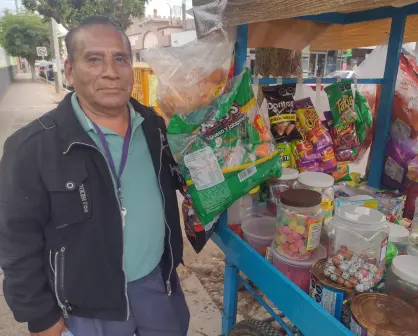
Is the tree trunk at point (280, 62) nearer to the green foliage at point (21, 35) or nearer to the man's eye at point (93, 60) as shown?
the man's eye at point (93, 60)

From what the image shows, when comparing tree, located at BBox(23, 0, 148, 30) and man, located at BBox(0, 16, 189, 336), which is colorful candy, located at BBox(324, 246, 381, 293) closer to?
man, located at BBox(0, 16, 189, 336)

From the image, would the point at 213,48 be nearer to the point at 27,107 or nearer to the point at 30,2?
the point at 27,107

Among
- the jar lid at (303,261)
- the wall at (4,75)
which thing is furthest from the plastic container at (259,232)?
the wall at (4,75)

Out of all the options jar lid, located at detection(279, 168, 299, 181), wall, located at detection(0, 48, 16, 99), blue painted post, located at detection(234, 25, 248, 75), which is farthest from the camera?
wall, located at detection(0, 48, 16, 99)

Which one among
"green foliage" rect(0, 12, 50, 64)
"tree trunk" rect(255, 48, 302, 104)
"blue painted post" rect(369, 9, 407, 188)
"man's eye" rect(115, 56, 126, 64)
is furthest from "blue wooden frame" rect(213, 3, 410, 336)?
"green foliage" rect(0, 12, 50, 64)

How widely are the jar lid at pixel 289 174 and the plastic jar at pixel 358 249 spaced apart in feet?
1.11

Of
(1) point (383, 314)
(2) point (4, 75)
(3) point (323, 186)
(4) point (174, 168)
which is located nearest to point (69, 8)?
(2) point (4, 75)

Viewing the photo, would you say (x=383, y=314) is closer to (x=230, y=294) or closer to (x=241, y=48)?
(x=230, y=294)

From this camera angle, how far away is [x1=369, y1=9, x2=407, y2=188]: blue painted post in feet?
5.72

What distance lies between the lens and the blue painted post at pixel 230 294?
5.07ft

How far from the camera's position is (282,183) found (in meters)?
1.46

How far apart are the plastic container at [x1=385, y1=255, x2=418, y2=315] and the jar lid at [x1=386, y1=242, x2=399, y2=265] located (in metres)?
0.10

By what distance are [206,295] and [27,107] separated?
1274 centimetres

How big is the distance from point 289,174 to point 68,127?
88 cm
